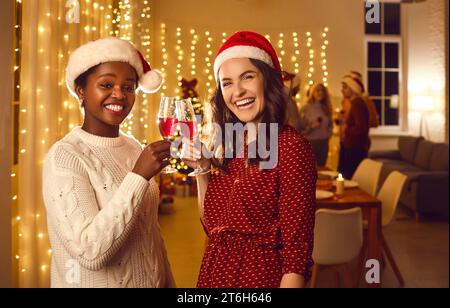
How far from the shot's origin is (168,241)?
180cm

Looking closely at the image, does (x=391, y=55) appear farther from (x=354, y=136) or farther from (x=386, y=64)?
(x=354, y=136)

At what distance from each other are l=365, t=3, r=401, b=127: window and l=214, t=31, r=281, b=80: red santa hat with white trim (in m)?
3.89

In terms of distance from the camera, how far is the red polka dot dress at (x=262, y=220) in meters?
1.05

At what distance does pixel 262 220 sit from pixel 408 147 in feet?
15.9

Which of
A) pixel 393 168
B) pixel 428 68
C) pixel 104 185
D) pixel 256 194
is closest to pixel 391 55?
pixel 428 68

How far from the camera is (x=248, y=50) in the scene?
1175 mm

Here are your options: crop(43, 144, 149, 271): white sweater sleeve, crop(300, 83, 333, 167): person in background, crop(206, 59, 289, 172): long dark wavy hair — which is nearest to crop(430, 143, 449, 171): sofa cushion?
crop(300, 83, 333, 167): person in background

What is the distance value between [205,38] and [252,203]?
2.37 feet

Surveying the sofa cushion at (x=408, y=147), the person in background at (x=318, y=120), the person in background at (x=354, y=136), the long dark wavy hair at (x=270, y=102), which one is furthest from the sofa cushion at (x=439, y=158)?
the long dark wavy hair at (x=270, y=102)

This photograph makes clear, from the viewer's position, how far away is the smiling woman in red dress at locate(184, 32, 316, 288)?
1.05m

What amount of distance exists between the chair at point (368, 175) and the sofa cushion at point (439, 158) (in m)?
1.71

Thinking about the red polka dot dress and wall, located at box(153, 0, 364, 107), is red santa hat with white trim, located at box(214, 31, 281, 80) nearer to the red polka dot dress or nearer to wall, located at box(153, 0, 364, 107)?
the red polka dot dress

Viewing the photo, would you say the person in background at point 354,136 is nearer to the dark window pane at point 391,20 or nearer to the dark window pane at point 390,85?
the dark window pane at point 390,85

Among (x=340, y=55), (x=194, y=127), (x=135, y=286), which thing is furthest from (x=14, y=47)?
(x=340, y=55)
